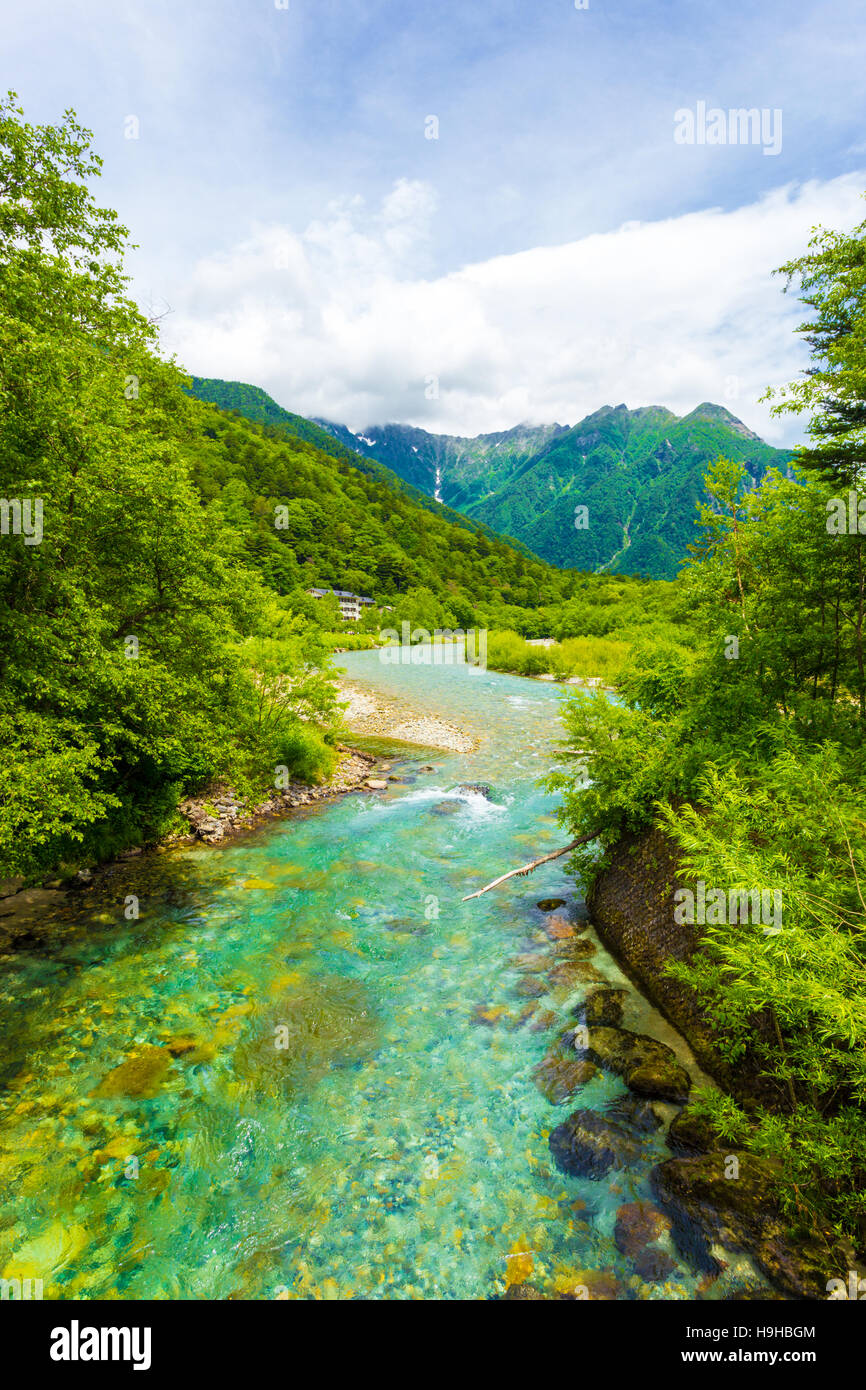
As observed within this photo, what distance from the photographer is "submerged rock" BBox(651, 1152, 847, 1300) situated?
4.54 m

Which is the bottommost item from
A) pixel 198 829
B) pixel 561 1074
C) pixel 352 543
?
pixel 561 1074

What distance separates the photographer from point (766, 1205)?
5012mm

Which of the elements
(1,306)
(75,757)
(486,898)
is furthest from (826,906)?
(1,306)

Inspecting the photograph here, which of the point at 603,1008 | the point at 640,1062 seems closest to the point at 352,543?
the point at 603,1008

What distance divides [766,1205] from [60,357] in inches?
582

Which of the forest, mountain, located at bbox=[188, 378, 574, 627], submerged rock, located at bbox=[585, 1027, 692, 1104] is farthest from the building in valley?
submerged rock, located at bbox=[585, 1027, 692, 1104]

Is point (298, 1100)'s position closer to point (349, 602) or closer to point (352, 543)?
point (349, 602)

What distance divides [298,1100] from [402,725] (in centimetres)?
2363

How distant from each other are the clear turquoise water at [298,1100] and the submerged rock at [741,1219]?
35cm

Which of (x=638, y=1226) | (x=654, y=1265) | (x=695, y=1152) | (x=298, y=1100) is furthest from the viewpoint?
(x=298, y=1100)

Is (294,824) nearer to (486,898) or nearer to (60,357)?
(486,898)

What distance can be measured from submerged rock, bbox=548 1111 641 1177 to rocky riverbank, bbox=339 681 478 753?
61.1 ft

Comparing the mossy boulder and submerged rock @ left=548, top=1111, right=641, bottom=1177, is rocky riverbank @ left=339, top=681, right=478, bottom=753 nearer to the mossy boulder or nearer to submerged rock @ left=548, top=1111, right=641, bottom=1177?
the mossy boulder

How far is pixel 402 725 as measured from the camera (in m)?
30.4
